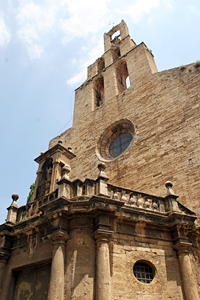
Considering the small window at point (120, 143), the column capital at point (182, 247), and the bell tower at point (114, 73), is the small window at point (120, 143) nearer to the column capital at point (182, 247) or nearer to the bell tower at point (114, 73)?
the bell tower at point (114, 73)

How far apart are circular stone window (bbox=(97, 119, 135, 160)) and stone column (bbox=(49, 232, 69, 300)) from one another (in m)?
7.18

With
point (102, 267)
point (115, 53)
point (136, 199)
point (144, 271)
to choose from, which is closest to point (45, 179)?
point (136, 199)

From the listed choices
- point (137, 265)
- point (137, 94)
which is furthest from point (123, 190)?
point (137, 94)

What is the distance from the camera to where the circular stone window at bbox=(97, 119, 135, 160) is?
13.2m

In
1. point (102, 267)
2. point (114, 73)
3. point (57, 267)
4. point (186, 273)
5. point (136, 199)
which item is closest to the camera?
point (102, 267)

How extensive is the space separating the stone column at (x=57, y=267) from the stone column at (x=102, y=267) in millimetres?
818

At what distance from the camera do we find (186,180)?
31.2ft

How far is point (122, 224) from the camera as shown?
6.96m

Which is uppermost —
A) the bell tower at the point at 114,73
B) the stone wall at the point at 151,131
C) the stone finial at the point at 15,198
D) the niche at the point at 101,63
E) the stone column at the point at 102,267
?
the niche at the point at 101,63

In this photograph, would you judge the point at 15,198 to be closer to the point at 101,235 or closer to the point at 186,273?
the point at 101,235

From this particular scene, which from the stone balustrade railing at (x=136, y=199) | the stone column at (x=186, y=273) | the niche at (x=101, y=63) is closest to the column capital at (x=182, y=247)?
the stone column at (x=186, y=273)

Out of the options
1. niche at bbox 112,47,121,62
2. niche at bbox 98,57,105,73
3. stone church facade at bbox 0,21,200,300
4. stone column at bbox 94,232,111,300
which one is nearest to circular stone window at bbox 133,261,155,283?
stone church facade at bbox 0,21,200,300

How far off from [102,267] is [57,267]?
1056mm

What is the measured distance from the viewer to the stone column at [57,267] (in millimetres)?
5703
